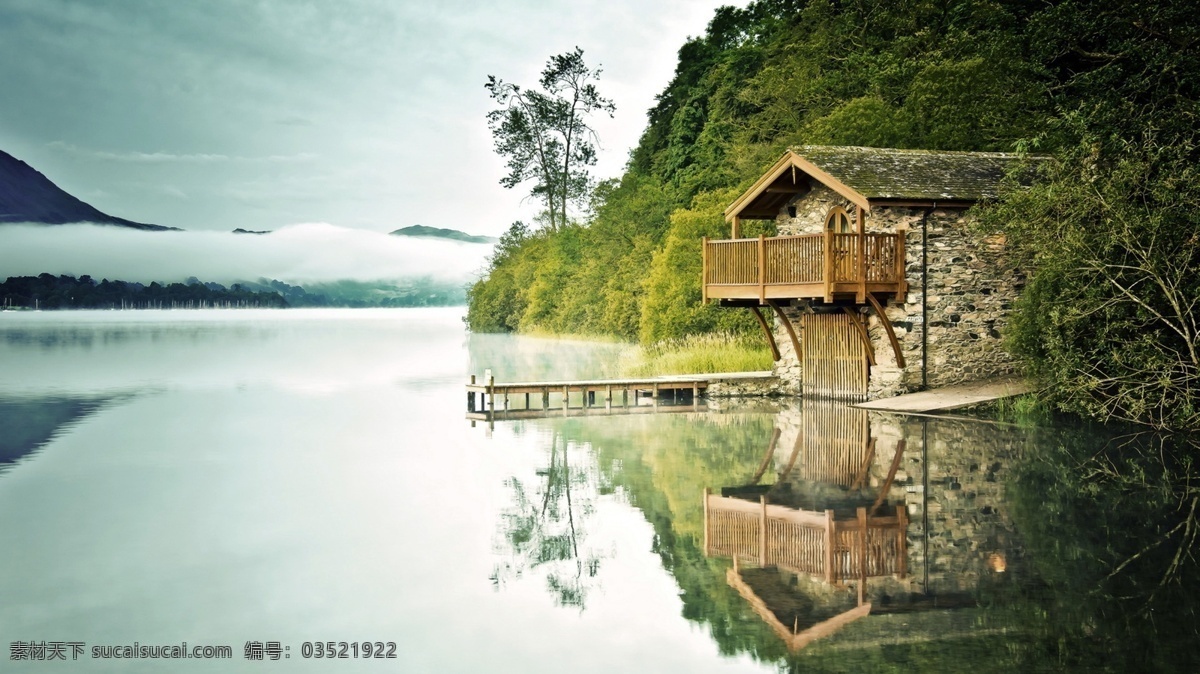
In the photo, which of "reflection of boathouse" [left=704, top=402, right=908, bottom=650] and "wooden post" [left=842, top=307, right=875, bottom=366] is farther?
"wooden post" [left=842, top=307, right=875, bottom=366]

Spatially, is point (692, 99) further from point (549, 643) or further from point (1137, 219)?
point (549, 643)

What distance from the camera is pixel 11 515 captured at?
13617 millimetres

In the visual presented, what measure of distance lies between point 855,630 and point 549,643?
7.62 feet

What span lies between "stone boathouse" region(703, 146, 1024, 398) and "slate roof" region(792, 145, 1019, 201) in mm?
32

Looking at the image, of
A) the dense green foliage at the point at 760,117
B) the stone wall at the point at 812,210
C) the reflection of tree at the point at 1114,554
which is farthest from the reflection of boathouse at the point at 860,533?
the dense green foliage at the point at 760,117

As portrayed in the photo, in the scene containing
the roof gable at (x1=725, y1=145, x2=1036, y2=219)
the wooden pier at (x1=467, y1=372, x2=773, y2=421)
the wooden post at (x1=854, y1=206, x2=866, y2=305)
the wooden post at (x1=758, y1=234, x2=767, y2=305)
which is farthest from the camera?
the wooden pier at (x1=467, y1=372, x2=773, y2=421)

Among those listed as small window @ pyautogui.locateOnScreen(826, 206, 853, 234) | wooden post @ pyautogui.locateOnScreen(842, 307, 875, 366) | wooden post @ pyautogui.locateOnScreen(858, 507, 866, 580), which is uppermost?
small window @ pyautogui.locateOnScreen(826, 206, 853, 234)

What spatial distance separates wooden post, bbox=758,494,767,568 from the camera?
10336mm

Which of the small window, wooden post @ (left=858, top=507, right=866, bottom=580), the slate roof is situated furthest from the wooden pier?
wooden post @ (left=858, top=507, right=866, bottom=580)

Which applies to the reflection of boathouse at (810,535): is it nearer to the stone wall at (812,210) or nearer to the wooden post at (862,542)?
the wooden post at (862,542)

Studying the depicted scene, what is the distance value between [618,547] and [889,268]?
14.1 m

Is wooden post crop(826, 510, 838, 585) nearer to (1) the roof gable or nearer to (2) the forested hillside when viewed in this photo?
(2) the forested hillside

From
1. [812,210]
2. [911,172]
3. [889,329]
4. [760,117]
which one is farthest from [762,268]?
[760,117]

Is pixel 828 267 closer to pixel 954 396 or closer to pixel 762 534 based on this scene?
pixel 954 396
